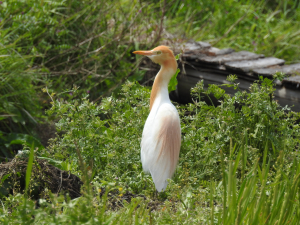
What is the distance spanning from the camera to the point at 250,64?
3361mm

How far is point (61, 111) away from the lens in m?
2.11

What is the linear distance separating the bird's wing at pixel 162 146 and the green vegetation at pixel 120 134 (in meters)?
0.08

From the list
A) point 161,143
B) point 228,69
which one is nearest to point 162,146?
point 161,143

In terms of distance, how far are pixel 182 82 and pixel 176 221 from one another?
2.37 metres

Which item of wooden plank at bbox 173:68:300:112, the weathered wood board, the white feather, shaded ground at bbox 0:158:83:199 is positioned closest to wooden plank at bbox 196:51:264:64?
the weathered wood board

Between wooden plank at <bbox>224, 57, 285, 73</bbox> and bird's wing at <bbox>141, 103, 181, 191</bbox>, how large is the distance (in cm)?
151

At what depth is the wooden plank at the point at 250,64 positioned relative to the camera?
325 cm

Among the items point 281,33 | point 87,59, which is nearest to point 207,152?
point 87,59

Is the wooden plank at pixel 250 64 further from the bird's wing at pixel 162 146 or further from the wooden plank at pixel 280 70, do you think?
the bird's wing at pixel 162 146

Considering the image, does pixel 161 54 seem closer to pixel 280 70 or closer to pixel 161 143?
pixel 161 143

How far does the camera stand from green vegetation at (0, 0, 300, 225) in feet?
4.08

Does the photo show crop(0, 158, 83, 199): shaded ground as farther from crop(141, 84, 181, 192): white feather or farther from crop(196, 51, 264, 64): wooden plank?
crop(196, 51, 264, 64): wooden plank

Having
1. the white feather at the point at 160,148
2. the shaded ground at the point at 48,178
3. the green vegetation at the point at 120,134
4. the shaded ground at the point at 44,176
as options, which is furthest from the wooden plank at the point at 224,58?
the shaded ground at the point at 44,176

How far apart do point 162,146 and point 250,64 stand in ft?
5.93
